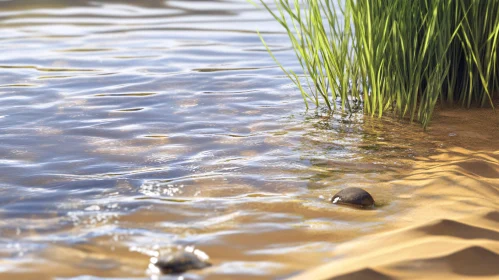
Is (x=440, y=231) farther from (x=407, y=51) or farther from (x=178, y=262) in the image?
(x=407, y=51)

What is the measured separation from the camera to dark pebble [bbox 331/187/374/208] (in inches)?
92.3

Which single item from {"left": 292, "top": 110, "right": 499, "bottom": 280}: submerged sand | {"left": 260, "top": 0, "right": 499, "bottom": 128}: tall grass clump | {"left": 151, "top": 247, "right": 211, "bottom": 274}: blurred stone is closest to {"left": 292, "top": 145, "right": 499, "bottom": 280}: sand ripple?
{"left": 292, "top": 110, "right": 499, "bottom": 280}: submerged sand

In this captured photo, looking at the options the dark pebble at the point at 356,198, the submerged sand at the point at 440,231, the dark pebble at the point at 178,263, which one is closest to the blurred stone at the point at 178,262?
the dark pebble at the point at 178,263

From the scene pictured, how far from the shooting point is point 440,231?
2.13m

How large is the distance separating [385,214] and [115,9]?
18.7 ft

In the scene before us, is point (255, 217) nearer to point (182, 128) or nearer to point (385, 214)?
point (385, 214)

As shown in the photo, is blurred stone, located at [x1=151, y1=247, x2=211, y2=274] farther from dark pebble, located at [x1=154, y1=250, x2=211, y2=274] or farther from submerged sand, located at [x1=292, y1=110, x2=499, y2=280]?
submerged sand, located at [x1=292, y1=110, x2=499, y2=280]

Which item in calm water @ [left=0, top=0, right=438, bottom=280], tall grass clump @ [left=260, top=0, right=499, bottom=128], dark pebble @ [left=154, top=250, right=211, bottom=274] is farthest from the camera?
tall grass clump @ [left=260, top=0, right=499, bottom=128]

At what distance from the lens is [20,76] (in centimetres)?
451

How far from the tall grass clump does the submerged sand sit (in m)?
0.48

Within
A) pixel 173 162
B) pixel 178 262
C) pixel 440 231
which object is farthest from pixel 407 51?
pixel 178 262

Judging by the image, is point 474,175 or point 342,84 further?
point 342,84

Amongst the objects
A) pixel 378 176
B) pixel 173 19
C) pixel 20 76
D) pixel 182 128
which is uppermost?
pixel 173 19

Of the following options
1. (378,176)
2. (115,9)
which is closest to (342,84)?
(378,176)
